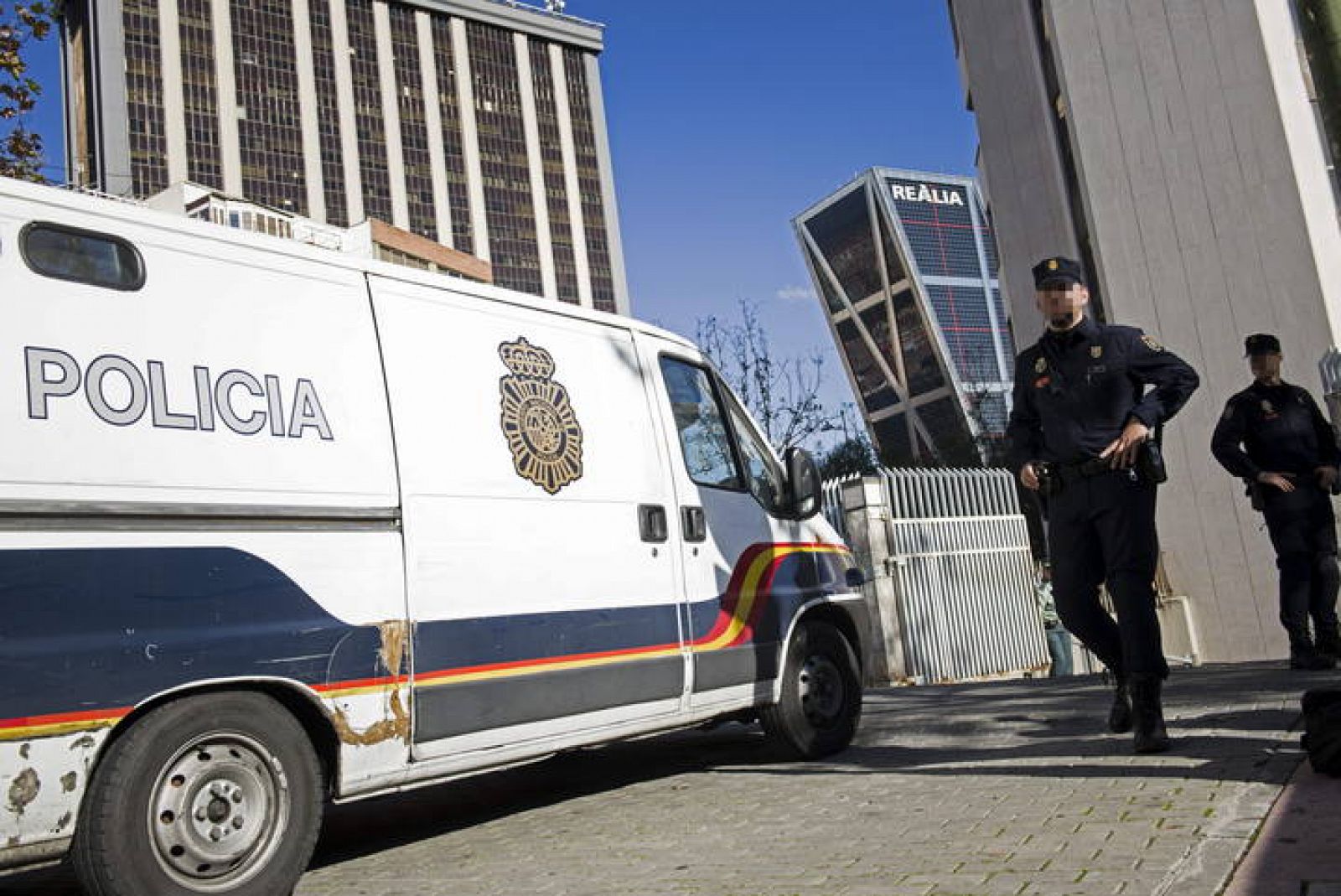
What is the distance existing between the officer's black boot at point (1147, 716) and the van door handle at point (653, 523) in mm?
1922

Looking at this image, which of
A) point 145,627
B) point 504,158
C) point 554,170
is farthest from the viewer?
point 554,170

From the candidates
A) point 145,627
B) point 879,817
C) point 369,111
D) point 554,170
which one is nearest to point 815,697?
point 879,817

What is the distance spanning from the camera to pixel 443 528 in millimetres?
4129

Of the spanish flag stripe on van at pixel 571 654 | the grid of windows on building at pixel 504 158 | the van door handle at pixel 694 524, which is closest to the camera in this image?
the spanish flag stripe on van at pixel 571 654

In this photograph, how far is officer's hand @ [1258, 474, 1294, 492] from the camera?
6.68 metres

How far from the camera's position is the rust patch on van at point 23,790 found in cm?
295

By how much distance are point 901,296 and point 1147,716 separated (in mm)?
141728

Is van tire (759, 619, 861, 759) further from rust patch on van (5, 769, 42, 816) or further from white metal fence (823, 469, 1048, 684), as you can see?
white metal fence (823, 469, 1048, 684)

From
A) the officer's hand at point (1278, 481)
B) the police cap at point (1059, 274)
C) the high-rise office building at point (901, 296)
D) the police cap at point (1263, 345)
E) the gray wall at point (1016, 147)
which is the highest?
the high-rise office building at point (901, 296)

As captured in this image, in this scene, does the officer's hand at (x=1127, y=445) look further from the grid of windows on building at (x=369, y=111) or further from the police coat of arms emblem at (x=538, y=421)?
the grid of windows on building at (x=369, y=111)

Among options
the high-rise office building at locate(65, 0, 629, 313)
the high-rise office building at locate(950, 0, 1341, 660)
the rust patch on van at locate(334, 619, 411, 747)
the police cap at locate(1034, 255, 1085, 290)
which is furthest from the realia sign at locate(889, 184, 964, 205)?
the rust patch on van at locate(334, 619, 411, 747)

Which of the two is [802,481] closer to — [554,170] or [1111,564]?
[1111,564]

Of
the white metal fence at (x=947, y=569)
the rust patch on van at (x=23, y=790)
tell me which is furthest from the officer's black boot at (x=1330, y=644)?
the rust patch on van at (x=23, y=790)

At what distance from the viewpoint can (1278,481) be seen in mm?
6676
